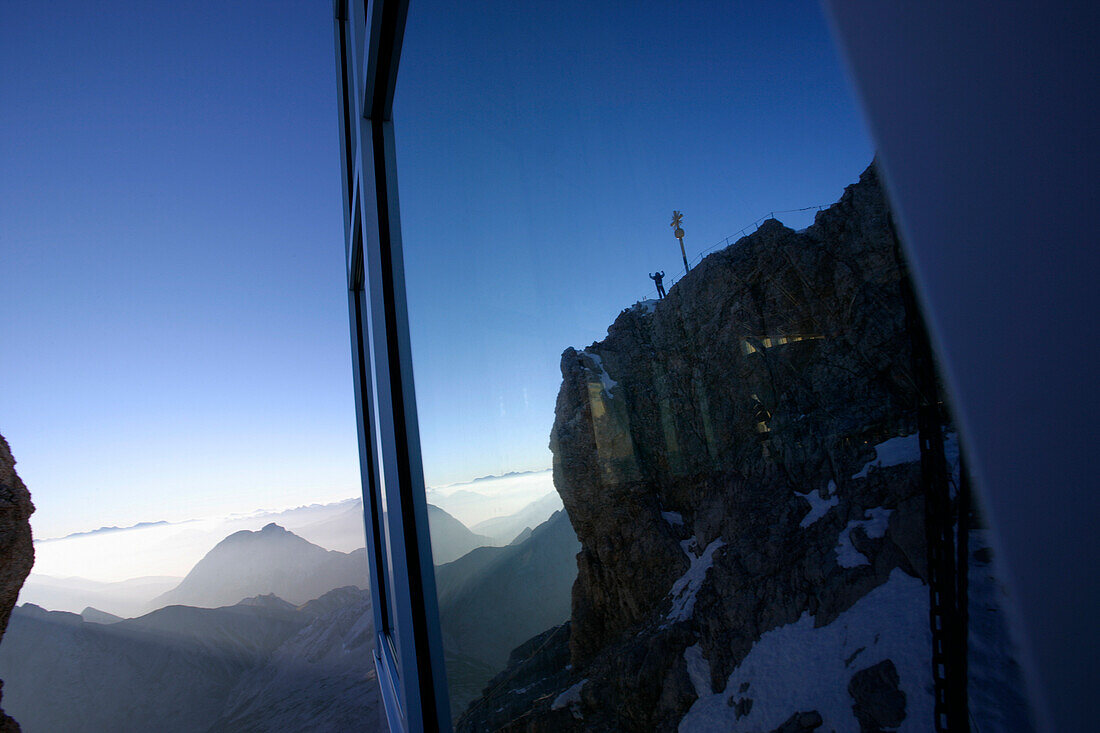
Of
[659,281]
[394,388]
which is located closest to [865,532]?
[659,281]

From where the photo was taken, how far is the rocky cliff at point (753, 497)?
13.8 inches

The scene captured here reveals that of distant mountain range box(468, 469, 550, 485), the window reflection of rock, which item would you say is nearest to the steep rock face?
distant mountain range box(468, 469, 550, 485)

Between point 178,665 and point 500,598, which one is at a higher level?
point 500,598

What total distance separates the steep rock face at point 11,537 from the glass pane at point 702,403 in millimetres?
3573

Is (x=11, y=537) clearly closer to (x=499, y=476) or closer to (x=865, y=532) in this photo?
(x=499, y=476)

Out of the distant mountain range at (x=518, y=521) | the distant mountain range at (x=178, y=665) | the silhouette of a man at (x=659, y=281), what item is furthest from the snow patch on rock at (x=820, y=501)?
the distant mountain range at (x=178, y=665)

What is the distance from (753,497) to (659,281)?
231mm

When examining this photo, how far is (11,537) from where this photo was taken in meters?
2.95

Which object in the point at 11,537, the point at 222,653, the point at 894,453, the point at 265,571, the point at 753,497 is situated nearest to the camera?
the point at 894,453

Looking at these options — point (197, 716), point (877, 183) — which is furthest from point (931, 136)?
point (197, 716)

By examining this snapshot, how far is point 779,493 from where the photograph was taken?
1.50 ft

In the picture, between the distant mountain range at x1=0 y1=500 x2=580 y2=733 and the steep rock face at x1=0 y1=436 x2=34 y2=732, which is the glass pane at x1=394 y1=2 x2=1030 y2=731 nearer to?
the steep rock face at x1=0 y1=436 x2=34 y2=732

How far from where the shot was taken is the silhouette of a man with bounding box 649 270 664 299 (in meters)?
0.50

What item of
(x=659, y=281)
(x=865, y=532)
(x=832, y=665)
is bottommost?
(x=832, y=665)
